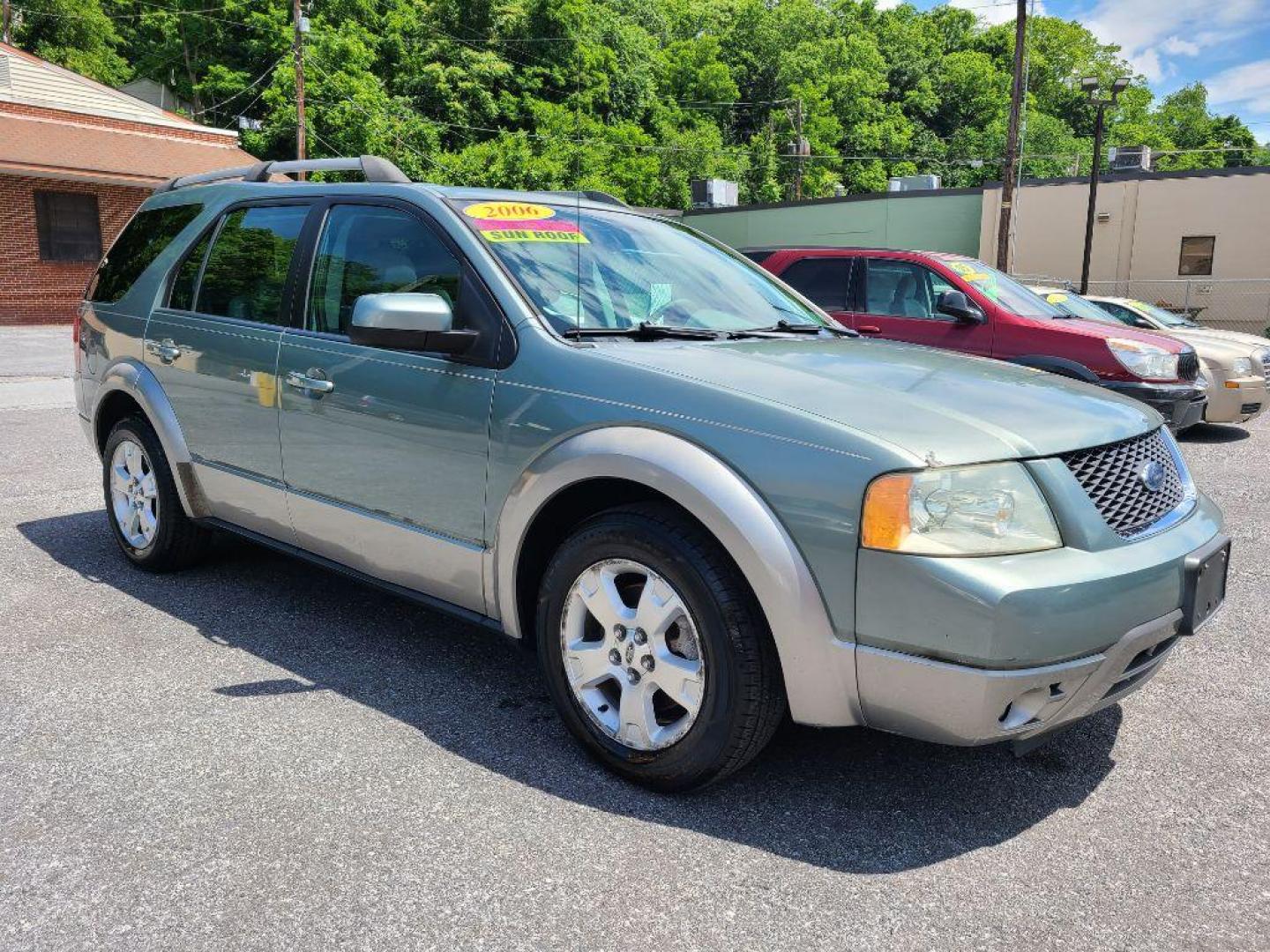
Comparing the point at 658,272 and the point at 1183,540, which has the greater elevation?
the point at 658,272

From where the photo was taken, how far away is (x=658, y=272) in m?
3.71

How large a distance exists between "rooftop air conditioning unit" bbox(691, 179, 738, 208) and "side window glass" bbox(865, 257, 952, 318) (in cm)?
2518

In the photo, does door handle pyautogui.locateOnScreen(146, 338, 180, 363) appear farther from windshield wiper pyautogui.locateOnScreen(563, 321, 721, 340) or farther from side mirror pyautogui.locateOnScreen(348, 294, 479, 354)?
windshield wiper pyautogui.locateOnScreen(563, 321, 721, 340)

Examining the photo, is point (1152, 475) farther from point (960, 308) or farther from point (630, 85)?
point (630, 85)

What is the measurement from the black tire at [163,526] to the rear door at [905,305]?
5874 millimetres

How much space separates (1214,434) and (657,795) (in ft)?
32.2

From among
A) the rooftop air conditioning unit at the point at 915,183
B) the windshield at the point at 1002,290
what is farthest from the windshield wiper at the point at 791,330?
the rooftop air conditioning unit at the point at 915,183

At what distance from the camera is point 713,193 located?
34.6 meters

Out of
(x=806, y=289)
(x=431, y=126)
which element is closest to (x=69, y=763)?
(x=806, y=289)

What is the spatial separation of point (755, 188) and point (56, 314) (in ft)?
154

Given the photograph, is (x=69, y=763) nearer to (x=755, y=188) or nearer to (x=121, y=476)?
(x=121, y=476)

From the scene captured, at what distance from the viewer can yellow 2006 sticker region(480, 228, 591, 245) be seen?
3447 mm

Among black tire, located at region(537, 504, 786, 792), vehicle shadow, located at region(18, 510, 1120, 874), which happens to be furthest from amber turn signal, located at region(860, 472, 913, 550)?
vehicle shadow, located at region(18, 510, 1120, 874)

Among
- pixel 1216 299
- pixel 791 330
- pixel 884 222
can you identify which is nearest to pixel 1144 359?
pixel 791 330
